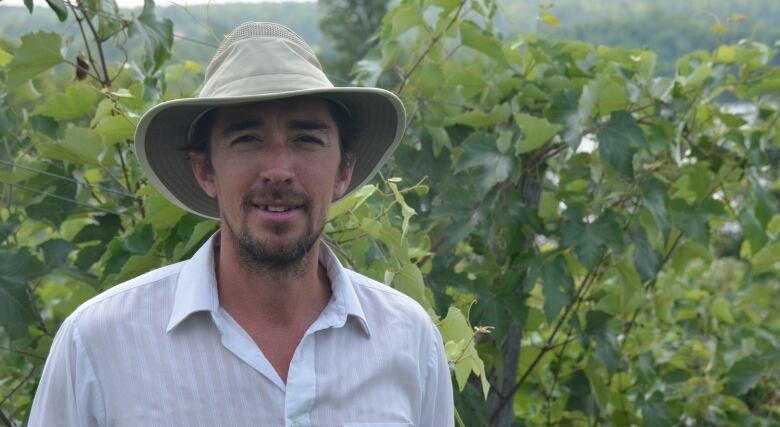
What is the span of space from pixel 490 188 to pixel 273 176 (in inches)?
55.5

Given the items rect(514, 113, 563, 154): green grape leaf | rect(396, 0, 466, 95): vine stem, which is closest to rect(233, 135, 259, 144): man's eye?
rect(514, 113, 563, 154): green grape leaf

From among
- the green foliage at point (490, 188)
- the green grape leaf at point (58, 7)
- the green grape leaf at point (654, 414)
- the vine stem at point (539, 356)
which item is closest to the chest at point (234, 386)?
the green foliage at point (490, 188)

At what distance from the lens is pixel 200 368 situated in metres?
1.83

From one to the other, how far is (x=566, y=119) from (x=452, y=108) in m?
0.37

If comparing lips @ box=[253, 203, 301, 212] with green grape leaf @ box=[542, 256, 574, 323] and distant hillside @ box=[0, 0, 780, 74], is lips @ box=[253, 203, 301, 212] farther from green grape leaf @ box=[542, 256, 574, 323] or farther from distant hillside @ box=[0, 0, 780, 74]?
green grape leaf @ box=[542, 256, 574, 323]

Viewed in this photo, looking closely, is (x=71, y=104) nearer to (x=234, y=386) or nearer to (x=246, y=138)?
(x=246, y=138)

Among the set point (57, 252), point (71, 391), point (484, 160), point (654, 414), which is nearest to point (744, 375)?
point (654, 414)

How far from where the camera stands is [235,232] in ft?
6.19

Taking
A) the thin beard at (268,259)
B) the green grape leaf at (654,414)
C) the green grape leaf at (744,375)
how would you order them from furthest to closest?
the green grape leaf at (744,375), the green grape leaf at (654,414), the thin beard at (268,259)

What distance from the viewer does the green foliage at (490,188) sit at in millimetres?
2764

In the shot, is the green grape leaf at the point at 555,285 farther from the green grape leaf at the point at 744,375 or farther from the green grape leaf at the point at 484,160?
the green grape leaf at the point at 744,375

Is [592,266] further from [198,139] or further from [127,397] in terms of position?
[127,397]

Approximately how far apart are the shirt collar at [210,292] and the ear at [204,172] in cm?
8

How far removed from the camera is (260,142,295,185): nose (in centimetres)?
186
